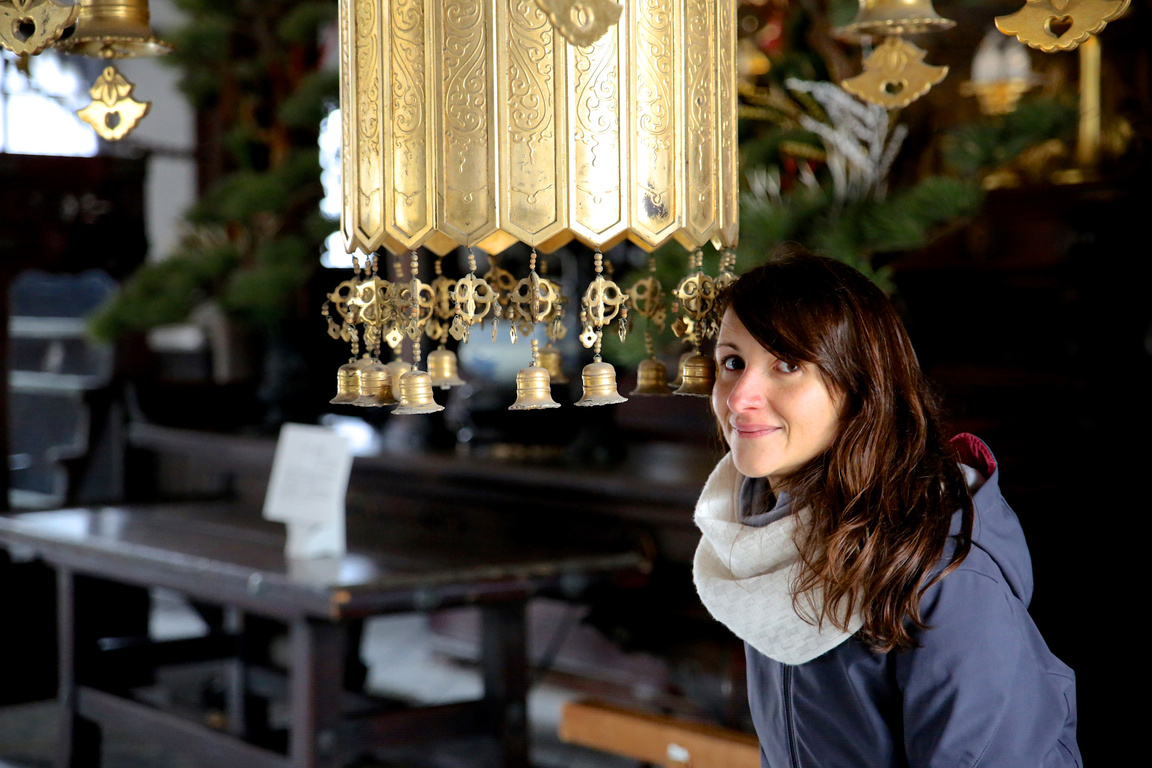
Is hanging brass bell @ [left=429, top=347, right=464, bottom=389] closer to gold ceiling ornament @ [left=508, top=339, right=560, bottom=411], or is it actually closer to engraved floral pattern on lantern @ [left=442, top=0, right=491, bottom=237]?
gold ceiling ornament @ [left=508, top=339, right=560, bottom=411]

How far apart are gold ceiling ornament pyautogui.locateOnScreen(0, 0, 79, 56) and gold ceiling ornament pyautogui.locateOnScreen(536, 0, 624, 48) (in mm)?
593

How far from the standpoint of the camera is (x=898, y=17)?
4.97 feet

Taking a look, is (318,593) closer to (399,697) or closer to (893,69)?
(893,69)

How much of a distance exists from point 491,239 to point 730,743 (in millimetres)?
1582

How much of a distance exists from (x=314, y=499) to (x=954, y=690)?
1965 mm

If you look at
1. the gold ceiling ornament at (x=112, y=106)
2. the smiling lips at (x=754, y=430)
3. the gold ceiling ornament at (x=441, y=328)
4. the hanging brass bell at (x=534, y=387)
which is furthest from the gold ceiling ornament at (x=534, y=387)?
the gold ceiling ornament at (x=112, y=106)

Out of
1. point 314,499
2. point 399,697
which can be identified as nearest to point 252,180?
point 399,697

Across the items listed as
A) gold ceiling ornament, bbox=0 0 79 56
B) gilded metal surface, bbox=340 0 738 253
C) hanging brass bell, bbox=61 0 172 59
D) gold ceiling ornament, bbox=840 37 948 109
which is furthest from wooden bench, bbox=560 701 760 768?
gold ceiling ornament, bbox=0 0 79 56

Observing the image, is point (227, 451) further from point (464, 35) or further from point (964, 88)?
point (464, 35)

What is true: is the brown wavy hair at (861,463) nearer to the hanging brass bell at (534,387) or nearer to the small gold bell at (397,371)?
the hanging brass bell at (534,387)

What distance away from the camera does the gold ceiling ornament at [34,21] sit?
125cm

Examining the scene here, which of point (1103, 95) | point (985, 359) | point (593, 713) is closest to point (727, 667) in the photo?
point (593, 713)

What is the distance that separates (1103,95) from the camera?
3467 millimetres

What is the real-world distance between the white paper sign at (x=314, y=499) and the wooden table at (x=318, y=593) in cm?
6
